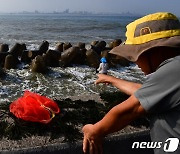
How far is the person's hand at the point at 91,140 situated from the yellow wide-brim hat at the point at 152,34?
659 millimetres

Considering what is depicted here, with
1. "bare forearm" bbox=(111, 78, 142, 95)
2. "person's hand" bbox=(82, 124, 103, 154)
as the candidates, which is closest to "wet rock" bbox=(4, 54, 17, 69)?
"bare forearm" bbox=(111, 78, 142, 95)

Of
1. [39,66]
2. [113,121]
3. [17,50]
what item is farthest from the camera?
[17,50]

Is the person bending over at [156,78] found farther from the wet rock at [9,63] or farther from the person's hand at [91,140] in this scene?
the wet rock at [9,63]

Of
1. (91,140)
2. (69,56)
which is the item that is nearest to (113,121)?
(91,140)

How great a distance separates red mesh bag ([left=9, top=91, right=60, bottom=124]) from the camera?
12.2 feet

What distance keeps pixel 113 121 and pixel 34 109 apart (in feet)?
6.00

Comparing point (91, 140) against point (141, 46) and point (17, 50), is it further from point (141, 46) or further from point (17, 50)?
point (17, 50)

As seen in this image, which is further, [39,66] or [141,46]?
[39,66]

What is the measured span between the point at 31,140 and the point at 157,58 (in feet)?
6.45

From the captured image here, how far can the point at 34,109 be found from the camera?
373 cm

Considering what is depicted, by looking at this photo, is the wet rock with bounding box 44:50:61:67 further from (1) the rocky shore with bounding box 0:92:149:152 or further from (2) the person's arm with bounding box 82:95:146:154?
(2) the person's arm with bounding box 82:95:146:154

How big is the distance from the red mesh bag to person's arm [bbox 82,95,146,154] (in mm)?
1348

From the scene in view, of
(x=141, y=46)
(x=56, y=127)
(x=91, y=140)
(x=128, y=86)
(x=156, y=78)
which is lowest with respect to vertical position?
(x=56, y=127)

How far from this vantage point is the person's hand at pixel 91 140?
7.72ft
